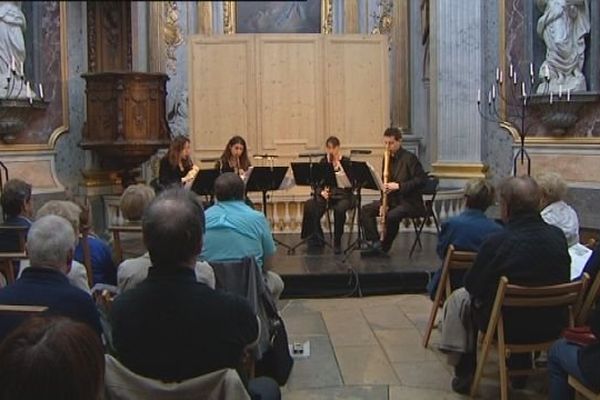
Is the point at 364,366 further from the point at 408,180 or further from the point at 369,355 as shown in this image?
the point at 408,180

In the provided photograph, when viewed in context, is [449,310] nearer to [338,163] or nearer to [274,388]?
[274,388]

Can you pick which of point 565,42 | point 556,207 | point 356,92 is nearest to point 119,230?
point 556,207

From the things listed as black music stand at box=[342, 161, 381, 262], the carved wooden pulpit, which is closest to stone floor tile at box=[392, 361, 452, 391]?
black music stand at box=[342, 161, 381, 262]

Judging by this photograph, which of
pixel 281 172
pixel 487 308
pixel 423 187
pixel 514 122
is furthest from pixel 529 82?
pixel 487 308

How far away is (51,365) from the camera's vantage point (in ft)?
4.59

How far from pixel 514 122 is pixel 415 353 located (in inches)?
201

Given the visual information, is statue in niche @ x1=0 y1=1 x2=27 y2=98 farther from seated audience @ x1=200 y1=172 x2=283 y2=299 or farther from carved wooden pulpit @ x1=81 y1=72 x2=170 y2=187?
seated audience @ x1=200 y1=172 x2=283 y2=299

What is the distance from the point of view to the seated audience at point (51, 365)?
4.59 feet

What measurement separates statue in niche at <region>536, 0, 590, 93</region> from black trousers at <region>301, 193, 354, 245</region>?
263 centimetres

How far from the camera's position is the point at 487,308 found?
4.07 m

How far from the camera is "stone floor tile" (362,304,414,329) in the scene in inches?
232

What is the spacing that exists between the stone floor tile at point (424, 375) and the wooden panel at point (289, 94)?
544 cm

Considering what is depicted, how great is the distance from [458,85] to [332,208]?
2.63 m

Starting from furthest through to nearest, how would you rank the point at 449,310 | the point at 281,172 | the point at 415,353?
1. the point at 281,172
2. the point at 415,353
3. the point at 449,310
